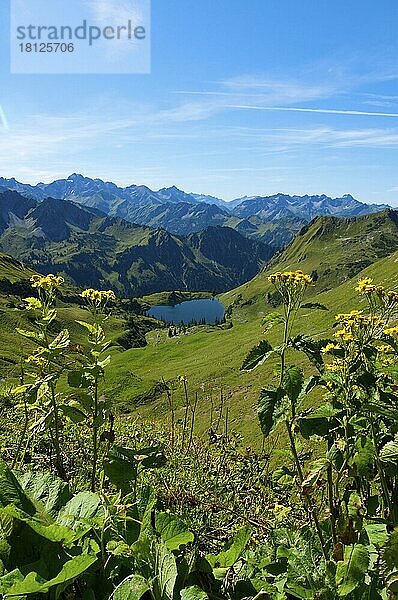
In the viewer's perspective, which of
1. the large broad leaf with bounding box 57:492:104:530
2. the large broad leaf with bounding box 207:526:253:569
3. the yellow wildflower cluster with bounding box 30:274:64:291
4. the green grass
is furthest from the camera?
the green grass

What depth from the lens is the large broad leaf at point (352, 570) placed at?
7.16 feet

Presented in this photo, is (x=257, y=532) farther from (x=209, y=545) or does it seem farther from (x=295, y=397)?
(x=295, y=397)

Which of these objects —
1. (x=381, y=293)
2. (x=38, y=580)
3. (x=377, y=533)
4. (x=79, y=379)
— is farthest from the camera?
(x=381, y=293)

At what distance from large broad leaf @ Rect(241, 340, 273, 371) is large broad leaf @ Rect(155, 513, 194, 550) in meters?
1.85

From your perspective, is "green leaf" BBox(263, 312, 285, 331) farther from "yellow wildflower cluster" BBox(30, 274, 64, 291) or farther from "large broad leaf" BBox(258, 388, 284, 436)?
"yellow wildflower cluster" BBox(30, 274, 64, 291)

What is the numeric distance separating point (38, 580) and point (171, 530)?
2.63 feet

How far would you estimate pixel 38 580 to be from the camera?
1.91 metres

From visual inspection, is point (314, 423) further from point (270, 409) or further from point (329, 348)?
point (329, 348)

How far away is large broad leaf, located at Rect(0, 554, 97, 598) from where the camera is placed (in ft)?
5.96

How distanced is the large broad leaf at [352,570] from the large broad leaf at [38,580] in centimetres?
114

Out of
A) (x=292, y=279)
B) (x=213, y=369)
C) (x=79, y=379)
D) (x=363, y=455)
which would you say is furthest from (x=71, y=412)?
(x=213, y=369)

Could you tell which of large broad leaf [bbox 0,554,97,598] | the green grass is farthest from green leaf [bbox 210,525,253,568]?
the green grass

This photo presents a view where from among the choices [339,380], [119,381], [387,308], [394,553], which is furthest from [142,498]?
[119,381]

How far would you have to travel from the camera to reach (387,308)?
176 inches
